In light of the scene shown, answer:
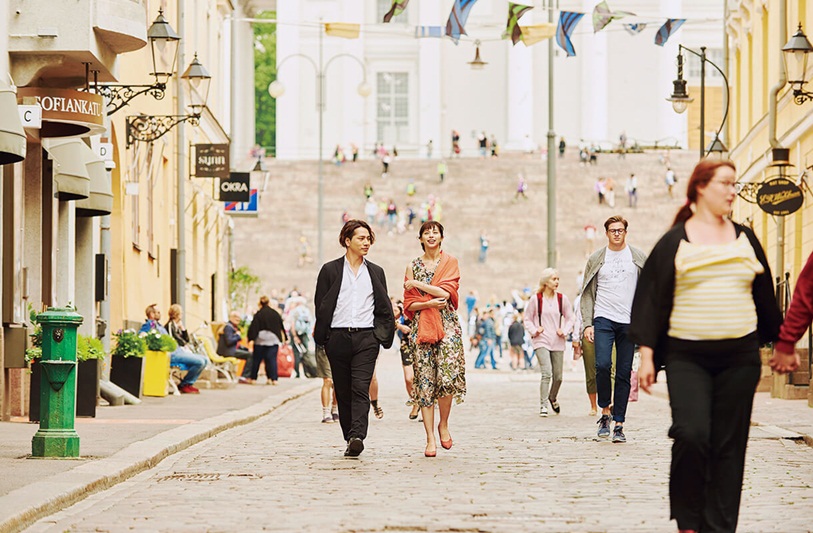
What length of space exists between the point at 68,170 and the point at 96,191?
140 centimetres

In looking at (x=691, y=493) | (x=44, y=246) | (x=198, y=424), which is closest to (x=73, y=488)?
(x=691, y=493)

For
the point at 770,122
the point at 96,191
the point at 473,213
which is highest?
the point at 770,122

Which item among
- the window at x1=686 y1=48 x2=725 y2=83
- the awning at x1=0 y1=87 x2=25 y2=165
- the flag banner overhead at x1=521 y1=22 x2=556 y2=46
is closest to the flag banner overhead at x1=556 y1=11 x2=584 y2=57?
the flag banner overhead at x1=521 y1=22 x2=556 y2=46

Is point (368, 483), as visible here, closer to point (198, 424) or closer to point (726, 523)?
point (726, 523)

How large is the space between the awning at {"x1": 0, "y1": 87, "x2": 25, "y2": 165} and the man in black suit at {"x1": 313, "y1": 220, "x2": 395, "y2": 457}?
→ 10.0ft

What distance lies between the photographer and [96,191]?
71.3ft

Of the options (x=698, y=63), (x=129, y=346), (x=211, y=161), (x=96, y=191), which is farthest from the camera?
(x=698, y=63)

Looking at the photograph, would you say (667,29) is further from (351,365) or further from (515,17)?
(351,365)

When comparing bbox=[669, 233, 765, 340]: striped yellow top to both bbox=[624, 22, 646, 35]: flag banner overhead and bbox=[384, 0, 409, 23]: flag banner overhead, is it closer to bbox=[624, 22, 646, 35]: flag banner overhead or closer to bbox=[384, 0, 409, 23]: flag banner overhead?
bbox=[384, 0, 409, 23]: flag banner overhead

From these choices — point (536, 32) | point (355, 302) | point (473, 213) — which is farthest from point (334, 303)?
point (473, 213)

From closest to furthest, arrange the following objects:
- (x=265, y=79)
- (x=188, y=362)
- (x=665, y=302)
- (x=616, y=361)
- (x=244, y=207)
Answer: (x=665, y=302), (x=616, y=361), (x=188, y=362), (x=244, y=207), (x=265, y=79)

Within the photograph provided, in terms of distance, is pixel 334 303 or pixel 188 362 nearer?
pixel 334 303

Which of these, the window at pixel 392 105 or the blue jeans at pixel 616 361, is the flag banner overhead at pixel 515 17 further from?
the window at pixel 392 105

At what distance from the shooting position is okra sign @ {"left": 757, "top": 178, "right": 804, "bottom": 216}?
24.6 meters
